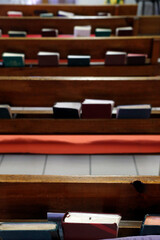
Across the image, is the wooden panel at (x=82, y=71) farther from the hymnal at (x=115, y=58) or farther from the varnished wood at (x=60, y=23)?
the varnished wood at (x=60, y=23)

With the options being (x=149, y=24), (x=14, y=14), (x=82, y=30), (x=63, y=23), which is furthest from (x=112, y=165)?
(x=14, y=14)

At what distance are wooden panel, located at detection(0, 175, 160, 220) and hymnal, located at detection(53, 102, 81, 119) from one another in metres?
0.67

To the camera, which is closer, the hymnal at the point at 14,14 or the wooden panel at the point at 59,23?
the wooden panel at the point at 59,23

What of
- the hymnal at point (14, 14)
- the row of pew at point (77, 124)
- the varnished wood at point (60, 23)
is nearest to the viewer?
the row of pew at point (77, 124)

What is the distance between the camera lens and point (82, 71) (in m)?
2.34

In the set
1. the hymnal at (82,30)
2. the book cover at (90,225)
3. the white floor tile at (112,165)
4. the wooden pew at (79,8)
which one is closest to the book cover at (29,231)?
the book cover at (90,225)

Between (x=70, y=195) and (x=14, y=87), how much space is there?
97 cm

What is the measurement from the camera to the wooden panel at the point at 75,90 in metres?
1.71

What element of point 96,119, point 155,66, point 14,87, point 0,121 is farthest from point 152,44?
point 0,121

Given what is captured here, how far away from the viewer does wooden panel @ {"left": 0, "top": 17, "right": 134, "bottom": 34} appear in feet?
→ 9.92

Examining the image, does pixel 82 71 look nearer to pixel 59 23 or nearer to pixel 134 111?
pixel 134 111

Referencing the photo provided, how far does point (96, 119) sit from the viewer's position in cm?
167

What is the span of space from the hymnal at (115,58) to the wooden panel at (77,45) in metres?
0.11

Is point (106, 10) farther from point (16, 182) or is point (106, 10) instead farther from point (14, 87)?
point (16, 182)
